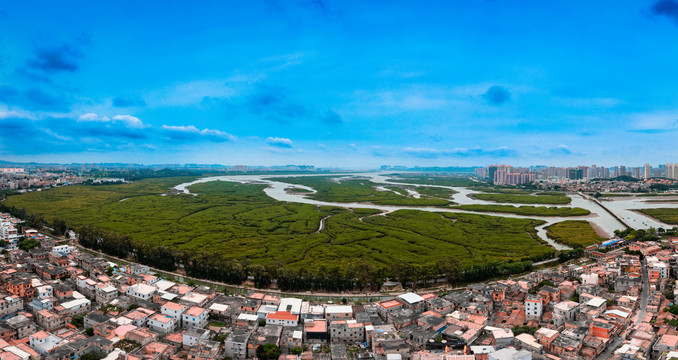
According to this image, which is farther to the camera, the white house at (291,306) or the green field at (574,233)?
the green field at (574,233)

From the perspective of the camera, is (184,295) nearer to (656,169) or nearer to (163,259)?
(163,259)

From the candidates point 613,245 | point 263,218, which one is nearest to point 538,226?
point 613,245

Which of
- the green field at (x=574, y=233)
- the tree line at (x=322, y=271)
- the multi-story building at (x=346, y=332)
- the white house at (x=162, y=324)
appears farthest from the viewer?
the green field at (x=574, y=233)

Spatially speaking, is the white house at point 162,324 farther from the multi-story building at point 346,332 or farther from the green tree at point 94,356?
the multi-story building at point 346,332

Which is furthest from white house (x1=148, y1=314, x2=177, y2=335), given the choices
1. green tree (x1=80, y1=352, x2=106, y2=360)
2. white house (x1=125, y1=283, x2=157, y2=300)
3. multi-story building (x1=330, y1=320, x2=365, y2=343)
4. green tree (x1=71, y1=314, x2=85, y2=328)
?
multi-story building (x1=330, y1=320, x2=365, y2=343)

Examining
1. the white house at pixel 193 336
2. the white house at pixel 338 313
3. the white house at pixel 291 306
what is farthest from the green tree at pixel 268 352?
the white house at pixel 338 313
